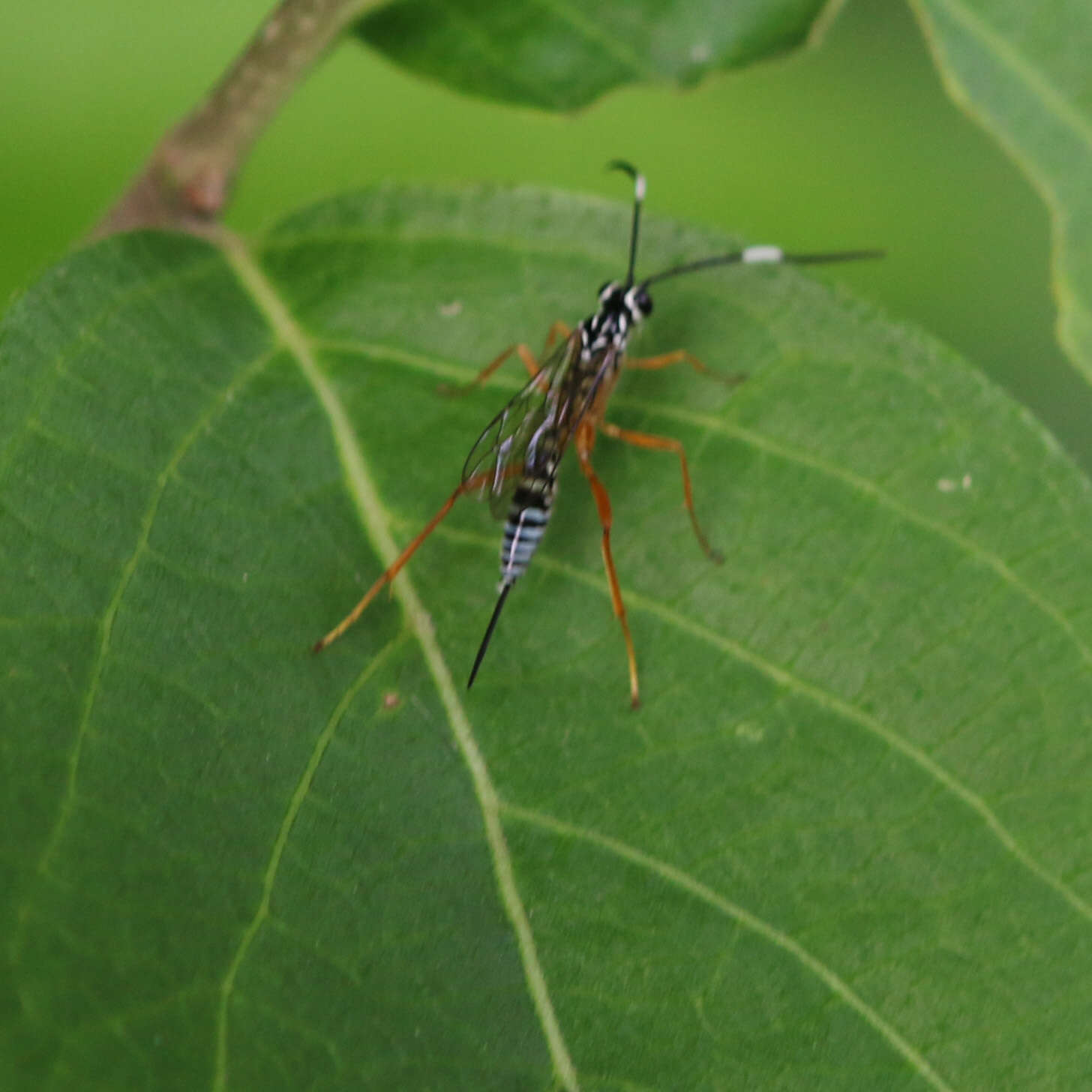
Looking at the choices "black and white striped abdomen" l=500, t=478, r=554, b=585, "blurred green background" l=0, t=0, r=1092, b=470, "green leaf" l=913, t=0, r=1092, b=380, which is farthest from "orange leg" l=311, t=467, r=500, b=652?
"blurred green background" l=0, t=0, r=1092, b=470

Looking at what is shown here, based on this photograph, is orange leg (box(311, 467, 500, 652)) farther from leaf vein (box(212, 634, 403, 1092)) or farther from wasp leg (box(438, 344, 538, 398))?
wasp leg (box(438, 344, 538, 398))

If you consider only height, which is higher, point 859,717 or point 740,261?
point 740,261

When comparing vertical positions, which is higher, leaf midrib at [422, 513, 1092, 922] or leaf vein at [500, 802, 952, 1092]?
leaf midrib at [422, 513, 1092, 922]

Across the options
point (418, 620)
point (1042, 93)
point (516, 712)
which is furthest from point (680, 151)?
point (516, 712)

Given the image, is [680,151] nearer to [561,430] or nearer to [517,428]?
[561,430]

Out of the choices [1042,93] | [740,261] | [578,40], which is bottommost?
[740,261]

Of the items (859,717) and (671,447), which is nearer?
(859,717)

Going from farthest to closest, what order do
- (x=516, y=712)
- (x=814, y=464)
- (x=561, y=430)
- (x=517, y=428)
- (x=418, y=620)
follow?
1. (x=561, y=430)
2. (x=517, y=428)
3. (x=814, y=464)
4. (x=418, y=620)
5. (x=516, y=712)
